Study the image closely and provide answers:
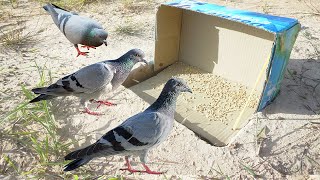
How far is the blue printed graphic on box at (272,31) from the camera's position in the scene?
111 inches

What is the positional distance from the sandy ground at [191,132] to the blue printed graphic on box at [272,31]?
269 millimetres

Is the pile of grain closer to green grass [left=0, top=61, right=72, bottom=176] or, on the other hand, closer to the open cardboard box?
the open cardboard box

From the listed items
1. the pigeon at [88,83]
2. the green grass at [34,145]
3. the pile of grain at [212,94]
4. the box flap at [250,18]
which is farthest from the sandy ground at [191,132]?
the box flap at [250,18]

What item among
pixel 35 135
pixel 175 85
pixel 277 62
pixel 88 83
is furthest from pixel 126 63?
pixel 277 62

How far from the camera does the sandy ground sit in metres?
2.64

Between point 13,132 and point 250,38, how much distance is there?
286 centimetres

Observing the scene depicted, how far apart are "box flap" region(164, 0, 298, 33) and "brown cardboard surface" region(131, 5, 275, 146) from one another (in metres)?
0.38

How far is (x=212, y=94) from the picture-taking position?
3939 millimetres

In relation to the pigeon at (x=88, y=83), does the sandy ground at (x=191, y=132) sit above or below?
below

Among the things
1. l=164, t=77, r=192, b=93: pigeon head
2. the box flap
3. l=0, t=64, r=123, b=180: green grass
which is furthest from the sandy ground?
→ the box flap

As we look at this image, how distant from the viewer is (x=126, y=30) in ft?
Answer: 17.1

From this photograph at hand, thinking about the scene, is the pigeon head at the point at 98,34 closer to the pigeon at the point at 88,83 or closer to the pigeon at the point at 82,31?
the pigeon at the point at 82,31

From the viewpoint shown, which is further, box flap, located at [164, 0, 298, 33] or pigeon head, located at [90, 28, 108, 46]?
pigeon head, located at [90, 28, 108, 46]

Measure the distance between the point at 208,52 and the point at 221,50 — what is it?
0.24 metres
